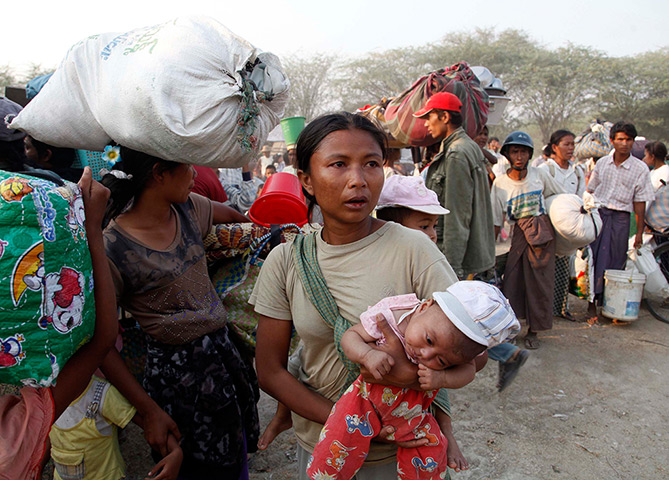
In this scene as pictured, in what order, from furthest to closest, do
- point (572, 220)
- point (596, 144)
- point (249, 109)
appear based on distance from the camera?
point (596, 144)
point (572, 220)
point (249, 109)

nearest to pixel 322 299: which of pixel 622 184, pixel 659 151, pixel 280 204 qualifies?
pixel 280 204

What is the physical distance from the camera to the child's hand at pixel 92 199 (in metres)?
1.27

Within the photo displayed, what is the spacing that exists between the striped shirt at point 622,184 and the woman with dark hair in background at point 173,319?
16.7ft

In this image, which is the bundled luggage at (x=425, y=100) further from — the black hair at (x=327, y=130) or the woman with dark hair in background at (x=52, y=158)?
the woman with dark hair in background at (x=52, y=158)

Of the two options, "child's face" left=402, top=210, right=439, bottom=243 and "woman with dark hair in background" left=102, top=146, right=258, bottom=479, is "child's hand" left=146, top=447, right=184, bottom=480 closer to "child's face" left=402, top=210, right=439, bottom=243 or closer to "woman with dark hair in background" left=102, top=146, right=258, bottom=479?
"woman with dark hair in background" left=102, top=146, right=258, bottom=479

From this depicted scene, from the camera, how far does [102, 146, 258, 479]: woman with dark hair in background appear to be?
1.64m

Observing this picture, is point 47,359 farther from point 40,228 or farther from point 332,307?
point 332,307

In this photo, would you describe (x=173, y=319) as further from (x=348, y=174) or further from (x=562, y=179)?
(x=562, y=179)

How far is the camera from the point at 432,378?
119 centimetres

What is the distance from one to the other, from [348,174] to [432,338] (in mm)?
550

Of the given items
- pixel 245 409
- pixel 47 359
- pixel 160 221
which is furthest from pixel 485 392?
pixel 47 359

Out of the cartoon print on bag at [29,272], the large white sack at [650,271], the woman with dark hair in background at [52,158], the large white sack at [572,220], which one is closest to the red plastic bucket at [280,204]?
the woman with dark hair in background at [52,158]

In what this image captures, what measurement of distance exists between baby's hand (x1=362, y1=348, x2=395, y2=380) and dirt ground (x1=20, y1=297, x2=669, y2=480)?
1.95 m

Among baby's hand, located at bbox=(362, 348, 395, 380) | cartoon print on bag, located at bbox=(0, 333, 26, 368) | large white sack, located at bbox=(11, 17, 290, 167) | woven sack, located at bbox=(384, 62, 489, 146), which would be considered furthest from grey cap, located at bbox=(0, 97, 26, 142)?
woven sack, located at bbox=(384, 62, 489, 146)
